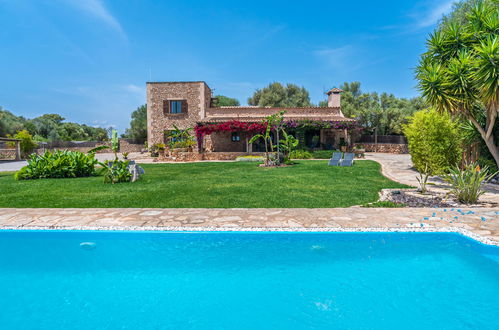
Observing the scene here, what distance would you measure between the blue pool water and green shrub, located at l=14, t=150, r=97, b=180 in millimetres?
7856

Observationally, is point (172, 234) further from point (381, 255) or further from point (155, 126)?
point (155, 126)

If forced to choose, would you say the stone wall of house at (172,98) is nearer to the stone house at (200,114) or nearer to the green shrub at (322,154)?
the stone house at (200,114)

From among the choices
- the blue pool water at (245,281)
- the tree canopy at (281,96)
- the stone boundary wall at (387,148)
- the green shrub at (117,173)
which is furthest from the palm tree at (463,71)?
the tree canopy at (281,96)

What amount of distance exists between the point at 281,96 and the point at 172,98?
18.3 meters

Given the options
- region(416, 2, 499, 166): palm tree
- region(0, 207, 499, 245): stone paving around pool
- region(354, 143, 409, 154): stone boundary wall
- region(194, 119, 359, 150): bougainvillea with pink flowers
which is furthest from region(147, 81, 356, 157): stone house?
region(0, 207, 499, 245): stone paving around pool

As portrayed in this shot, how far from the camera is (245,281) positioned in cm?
357

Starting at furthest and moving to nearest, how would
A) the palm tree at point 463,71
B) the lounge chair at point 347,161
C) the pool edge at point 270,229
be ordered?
the lounge chair at point 347,161 → the palm tree at point 463,71 → the pool edge at point 270,229

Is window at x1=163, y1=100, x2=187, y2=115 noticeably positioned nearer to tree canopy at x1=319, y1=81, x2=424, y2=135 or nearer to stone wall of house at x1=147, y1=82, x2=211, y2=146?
stone wall of house at x1=147, y1=82, x2=211, y2=146

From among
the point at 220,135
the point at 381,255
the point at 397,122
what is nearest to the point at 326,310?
the point at 381,255

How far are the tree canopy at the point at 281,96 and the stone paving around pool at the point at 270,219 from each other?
112 ft

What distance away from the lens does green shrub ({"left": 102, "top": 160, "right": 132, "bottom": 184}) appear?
33.0 ft

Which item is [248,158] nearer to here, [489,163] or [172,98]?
[172,98]

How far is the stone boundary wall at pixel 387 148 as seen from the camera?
27.9 metres

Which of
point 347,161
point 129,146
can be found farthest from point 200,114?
point 347,161
